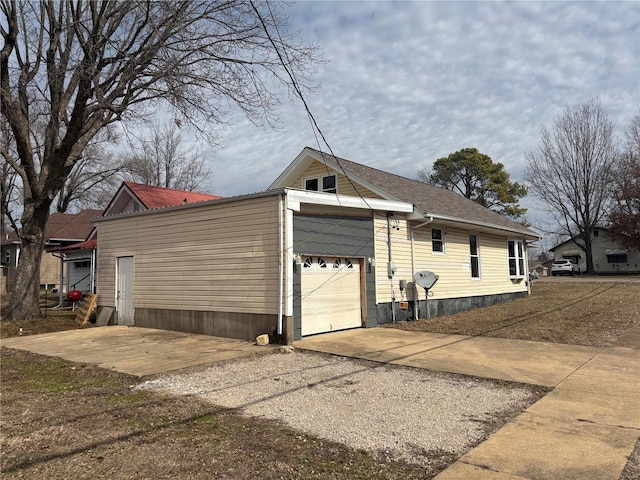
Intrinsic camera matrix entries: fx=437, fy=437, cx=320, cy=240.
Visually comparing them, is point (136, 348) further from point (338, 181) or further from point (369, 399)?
point (338, 181)

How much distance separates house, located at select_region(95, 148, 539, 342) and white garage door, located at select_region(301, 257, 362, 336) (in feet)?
0.09

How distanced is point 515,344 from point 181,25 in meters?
12.5

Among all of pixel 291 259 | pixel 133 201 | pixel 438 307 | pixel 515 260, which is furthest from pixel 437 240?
pixel 133 201

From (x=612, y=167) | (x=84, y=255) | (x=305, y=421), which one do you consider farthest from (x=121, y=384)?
(x=612, y=167)

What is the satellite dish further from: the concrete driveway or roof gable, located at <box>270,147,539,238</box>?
the concrete driveway

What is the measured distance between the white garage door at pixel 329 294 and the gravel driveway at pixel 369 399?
2486 mm

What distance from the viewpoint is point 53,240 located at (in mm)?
31812

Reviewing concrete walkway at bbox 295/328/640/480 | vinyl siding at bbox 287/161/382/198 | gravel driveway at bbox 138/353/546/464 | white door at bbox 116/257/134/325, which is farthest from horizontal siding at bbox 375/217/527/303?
→ white door at bbox 116/257/134/325

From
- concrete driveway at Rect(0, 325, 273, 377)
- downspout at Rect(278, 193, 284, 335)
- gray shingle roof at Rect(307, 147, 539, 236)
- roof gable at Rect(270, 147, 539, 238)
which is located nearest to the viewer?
concrete driveway at Rect(0, 325, 273, 377)

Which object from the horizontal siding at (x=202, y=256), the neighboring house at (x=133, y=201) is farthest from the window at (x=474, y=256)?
the neighboring house at (x=133, y=201)

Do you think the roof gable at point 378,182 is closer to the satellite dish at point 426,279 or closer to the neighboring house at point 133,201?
the satellite dish at point 426,279

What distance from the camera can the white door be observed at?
13539 mm

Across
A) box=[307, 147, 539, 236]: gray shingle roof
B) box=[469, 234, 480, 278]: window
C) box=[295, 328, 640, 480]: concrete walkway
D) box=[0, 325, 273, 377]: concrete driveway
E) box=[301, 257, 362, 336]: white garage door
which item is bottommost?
box=[295, 328, 640, 480]: concrete walkway

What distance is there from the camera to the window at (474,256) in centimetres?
1673
